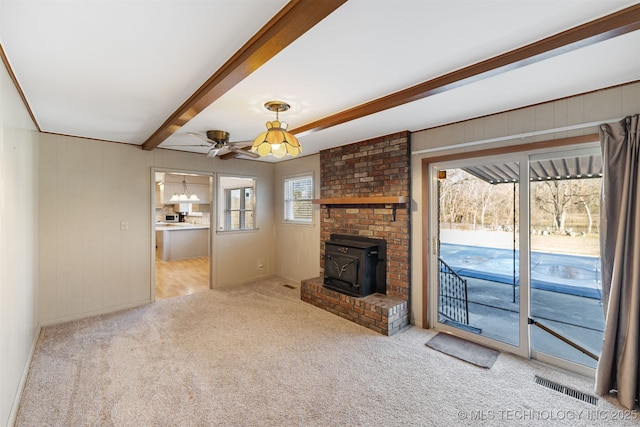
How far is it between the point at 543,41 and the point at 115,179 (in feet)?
15.7

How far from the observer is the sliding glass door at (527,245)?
2559mm

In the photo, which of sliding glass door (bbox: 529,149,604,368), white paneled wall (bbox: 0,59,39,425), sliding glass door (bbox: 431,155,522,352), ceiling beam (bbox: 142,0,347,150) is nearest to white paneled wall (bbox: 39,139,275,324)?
white paneled wall (bbox: 0,59,39,425)

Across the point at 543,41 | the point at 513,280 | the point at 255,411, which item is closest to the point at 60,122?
the point at 255,411

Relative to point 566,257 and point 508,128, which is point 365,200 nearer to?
point 508,128

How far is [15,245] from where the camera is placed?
2.19 metres

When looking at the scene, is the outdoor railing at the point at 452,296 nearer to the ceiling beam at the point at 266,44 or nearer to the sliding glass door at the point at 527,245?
the sliding glass door at the point at 527,245

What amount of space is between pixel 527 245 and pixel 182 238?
7520 millimetres

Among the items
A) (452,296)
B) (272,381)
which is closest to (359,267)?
(452,296)

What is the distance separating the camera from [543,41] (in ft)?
5.42

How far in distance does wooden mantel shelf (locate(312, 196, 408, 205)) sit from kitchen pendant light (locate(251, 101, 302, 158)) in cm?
143

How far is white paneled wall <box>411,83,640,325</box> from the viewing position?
227cm

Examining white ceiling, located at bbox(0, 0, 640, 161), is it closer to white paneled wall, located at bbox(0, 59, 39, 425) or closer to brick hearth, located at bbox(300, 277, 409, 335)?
white paneled wall, located at bbox(0, 59, 39, 425)

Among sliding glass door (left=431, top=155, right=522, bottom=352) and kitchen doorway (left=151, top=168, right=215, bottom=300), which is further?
kitchen doorway (left=151, top=168, right=215, bottom=300)

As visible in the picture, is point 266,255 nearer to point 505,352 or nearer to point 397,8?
point 505,352
